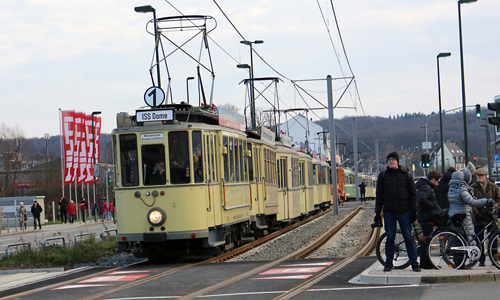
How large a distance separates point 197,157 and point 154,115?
1.23 meters

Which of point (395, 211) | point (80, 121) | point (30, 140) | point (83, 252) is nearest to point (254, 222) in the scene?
point (83, 252)

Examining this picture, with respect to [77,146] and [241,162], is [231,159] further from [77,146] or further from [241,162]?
[77,146]

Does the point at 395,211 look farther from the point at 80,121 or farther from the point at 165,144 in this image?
the point at 80,121

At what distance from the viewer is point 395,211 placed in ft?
32.7

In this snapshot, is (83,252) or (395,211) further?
(83,252)

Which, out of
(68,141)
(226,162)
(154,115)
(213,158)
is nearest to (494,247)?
(213,158)

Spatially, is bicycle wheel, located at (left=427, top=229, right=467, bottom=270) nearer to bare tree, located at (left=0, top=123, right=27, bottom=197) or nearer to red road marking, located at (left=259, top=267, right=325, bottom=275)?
red road marking, located at (left=259, top=267, right=325, bottom=275)

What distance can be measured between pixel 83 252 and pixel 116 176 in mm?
2919

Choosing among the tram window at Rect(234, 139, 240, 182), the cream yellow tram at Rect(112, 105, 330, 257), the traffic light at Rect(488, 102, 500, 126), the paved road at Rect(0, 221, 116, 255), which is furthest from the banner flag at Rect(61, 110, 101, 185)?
the traffic light at Rect(488, 102, 500, 126)

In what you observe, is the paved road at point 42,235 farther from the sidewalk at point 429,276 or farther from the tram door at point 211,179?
the sidewalk at point 429,276

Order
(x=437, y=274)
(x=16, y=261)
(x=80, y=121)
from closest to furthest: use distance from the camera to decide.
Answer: (x=437, y=274) → (x=16, y=261) → (x=80, y=121)

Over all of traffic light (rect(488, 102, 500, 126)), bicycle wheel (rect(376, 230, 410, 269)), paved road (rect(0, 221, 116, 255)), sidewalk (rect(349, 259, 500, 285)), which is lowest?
paved road (rect(0, 221, 116, 255))

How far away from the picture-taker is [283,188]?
24.7 metres

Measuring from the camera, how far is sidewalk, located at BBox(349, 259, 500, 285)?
9.41m
